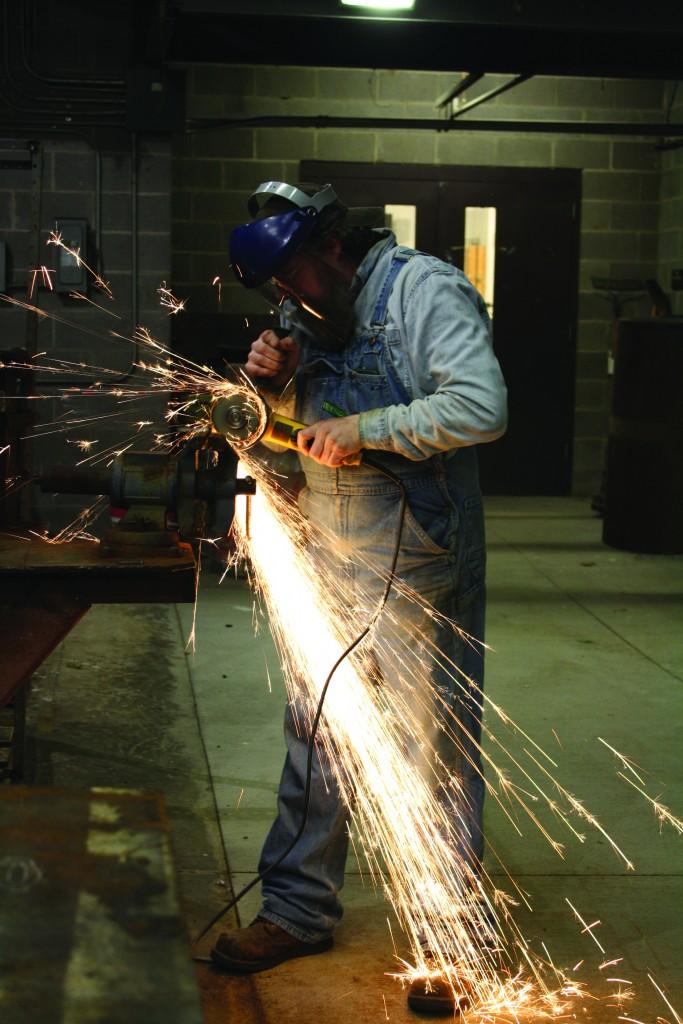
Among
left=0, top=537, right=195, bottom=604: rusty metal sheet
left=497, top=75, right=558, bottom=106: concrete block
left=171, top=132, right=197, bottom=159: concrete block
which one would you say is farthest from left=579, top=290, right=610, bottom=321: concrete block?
left=0, top=537, right=195, bottom=604: rusty metal sheet

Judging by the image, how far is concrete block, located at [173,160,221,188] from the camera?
879cm

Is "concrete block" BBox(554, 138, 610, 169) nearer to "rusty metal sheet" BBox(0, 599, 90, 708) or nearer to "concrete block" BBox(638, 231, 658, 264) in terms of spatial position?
"concrete block" BBox(638, 231, 658, 264)

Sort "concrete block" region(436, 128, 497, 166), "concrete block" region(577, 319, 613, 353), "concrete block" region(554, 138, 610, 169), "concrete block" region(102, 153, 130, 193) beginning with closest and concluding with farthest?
"concrete block" region(102, 153, 130, 193) < "concrete block" region(436, 128, 497, 166) < "concrete block" region(554, 138, 610, 169) < "concrete block" region(577, 319, 613, 353)

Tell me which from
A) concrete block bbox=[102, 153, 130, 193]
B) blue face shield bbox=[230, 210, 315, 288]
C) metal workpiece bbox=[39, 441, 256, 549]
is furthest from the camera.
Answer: concrete block bbox=[102, 153, 130, 193]

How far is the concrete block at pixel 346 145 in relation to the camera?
893cm

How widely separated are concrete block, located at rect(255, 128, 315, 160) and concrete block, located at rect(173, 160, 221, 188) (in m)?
0.34

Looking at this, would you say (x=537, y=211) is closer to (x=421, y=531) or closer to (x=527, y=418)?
(x=527, y=418)

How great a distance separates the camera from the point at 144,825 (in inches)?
45.8

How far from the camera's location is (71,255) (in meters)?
6.32

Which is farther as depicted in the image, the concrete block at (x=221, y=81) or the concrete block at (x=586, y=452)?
the concrete block at (x=586, y=452)

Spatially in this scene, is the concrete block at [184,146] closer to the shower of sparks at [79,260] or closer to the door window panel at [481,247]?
the door window panel at [481,247]

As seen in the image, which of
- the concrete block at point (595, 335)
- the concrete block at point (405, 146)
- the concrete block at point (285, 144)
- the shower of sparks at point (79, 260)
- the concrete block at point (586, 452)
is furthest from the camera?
the concrete block at point (586, 452)

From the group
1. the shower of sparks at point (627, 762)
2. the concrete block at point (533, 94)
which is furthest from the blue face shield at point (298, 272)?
the concrete block at point (533, 94)

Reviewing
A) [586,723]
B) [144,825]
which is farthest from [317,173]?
[144,825]
